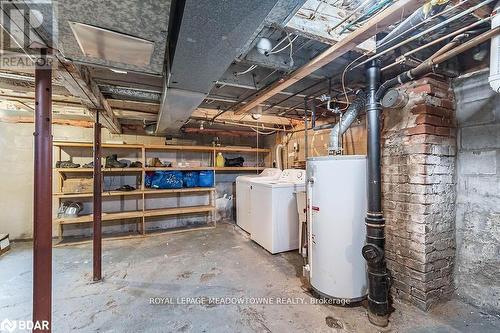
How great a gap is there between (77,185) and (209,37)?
3.85 metres

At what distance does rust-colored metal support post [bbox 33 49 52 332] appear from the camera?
122 cm

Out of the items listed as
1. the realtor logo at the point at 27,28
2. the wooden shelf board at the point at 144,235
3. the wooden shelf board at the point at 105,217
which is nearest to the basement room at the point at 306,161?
the realtor logo at the point at 27,28

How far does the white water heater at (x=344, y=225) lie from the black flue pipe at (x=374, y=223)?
10cm

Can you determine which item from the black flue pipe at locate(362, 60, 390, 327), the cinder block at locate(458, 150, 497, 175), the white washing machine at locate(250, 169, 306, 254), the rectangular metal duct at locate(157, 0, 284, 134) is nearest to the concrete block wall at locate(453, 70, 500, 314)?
the cinder block at locate(458, 150, 497, 175)

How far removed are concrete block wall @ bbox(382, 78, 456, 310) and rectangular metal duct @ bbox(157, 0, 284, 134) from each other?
1567 millimetres

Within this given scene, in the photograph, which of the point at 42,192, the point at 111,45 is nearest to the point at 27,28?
the point at 111,45

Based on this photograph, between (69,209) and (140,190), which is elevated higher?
(140,190)

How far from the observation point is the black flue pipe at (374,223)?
1.79m

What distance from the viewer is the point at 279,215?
3174 millimetres

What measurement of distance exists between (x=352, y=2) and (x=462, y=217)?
1938 mm

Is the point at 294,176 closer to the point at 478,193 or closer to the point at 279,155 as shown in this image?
the point at 279,155

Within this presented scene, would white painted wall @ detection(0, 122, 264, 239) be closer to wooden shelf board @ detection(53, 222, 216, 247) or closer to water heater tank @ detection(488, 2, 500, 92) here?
wooden shelf board @ detection(53, 222, 216, 247)

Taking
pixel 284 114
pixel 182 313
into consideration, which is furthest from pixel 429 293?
pixel 284 114

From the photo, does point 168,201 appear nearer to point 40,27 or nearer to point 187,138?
point 187,138
